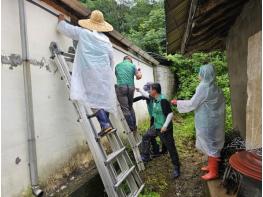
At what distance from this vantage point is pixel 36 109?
351 centimetres

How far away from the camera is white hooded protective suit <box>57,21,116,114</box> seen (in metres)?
3.94

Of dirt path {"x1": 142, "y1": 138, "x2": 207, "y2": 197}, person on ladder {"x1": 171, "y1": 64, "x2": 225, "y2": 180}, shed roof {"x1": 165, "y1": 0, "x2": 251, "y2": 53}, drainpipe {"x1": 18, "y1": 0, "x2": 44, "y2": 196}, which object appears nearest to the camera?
drainpipe {"x1": 18, "y1": 0, "x2": 44, "y2": 196}

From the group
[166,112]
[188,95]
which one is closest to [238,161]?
[166,112]

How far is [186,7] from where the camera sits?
410 cm

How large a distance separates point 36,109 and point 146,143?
2.57 meters

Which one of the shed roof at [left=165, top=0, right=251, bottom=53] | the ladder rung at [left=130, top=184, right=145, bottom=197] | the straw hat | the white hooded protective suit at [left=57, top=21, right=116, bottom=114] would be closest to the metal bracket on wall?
the white hooded protective suit at [left=57, top=21, right=116, bottom=114]

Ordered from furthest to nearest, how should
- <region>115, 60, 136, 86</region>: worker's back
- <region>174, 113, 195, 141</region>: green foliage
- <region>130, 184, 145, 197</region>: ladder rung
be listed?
1. <region>174, 113, 195, 141</region>: green foliage
2. <region>115, 60, 136, 86</region>: worker's back
3. <region>130, 184, 145, 197</region>: ladder rung

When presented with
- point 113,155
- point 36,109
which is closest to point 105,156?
point 113,155

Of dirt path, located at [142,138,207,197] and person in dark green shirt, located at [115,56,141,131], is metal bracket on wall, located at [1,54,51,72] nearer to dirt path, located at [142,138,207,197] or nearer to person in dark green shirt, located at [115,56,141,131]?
person in dark green shirt, located at [115,56,141,131]

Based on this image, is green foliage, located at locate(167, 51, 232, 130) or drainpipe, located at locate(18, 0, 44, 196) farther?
green foliage, located at locate(167, 51, 232, 130)

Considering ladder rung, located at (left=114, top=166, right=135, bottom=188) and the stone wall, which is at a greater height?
the stone wall

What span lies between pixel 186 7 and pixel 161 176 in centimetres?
266

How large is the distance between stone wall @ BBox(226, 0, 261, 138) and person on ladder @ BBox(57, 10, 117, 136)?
1.97 meters

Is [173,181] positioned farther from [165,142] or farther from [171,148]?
[165,142]
